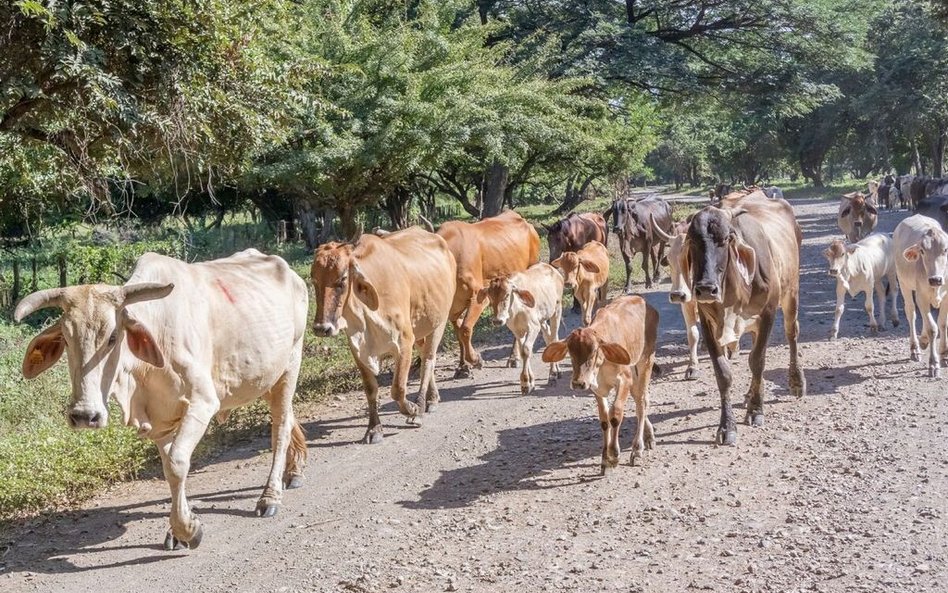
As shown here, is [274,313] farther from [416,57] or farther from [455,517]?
[416,57]

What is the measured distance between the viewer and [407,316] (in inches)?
404

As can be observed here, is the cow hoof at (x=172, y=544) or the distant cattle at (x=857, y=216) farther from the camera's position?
the distant cattle at (x=857, y=216)

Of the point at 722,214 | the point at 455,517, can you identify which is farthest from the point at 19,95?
the point at 722,214

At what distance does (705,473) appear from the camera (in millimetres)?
8156

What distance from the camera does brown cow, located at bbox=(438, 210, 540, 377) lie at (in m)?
12.8

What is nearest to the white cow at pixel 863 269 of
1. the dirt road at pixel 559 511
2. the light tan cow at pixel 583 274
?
the dirt road at pixel 559 511

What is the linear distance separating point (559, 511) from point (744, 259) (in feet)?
11.3

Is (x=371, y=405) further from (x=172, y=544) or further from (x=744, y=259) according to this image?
(x=744, y=259)

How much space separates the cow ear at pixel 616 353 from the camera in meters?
7.81

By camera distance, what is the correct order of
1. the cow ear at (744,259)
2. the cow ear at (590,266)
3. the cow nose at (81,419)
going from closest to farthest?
1. the cow nose at (81,419)
2. the cow ear at (744,259)
3. the cow ear at (590,266)

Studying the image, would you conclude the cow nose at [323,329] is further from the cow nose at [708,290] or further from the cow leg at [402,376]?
the cow nose at [708,290]

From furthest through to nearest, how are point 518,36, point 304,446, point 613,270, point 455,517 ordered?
point 518,36 < point 613,270 < point 304,446 < point 455,517

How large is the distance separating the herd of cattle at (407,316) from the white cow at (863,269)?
0.03 metres

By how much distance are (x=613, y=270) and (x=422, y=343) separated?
1249 cm
